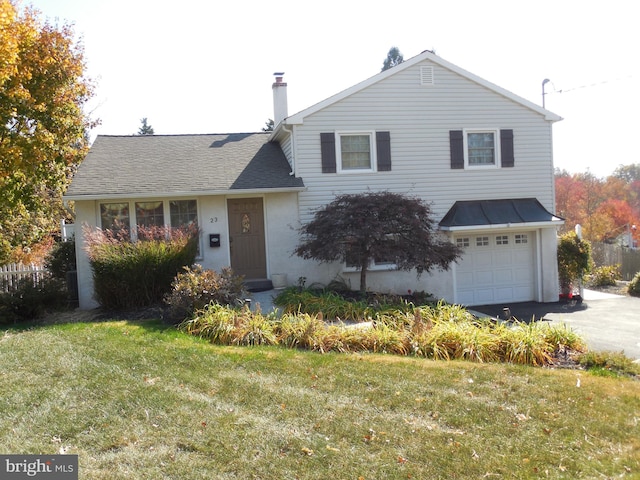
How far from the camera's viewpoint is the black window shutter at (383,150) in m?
14.6

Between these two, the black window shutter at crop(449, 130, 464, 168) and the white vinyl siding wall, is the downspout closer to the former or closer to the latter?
the white vinyl siding wall

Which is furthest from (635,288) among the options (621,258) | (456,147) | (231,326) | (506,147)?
(231,326)

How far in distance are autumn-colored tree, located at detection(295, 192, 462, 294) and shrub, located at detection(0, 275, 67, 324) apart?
5.60 meters

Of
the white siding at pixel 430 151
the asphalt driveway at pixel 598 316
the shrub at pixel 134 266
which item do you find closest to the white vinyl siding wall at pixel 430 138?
the white siding at pixel 430 151

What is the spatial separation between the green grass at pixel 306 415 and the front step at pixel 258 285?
5.78m

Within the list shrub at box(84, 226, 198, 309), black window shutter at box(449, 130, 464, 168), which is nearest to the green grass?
shrub at box(84, 226, 198, 309)

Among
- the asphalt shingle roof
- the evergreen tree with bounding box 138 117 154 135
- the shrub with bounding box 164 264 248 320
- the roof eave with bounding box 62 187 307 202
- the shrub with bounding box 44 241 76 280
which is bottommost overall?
the shrub with bounding box 164 264 248 320

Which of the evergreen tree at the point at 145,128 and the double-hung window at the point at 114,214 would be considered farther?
the evergreen tree at the point at 145,128

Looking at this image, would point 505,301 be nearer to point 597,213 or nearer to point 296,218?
point 296,218

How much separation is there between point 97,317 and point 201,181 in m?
4.41

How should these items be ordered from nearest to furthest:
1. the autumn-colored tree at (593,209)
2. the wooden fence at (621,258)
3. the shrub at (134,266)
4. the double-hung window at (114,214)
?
the shrub at (134,266) < the double-hung window at (114,214) < the wooden fence at (621,258) < the autumn-colored tree at (593,209)

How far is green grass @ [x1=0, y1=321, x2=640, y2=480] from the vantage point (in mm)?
4438

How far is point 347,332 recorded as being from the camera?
342 inches

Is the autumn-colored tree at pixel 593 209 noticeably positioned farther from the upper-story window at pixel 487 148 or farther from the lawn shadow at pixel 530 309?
the upper-story window at pixel 487 148
